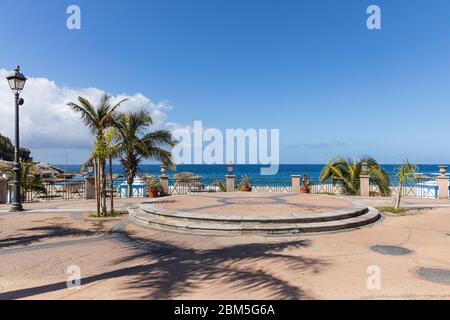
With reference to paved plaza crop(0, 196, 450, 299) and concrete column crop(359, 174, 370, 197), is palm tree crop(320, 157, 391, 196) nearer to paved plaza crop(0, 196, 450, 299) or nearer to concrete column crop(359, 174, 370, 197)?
concrete column crop(359, 174, 370, 197)

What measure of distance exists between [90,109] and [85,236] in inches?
256

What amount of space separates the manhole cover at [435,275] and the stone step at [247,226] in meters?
3.20

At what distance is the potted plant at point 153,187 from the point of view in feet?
54.1

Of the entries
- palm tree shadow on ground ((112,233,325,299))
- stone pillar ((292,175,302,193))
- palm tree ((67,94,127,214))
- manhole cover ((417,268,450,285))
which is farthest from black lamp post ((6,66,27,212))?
stone pillar ((292,175,302,193))

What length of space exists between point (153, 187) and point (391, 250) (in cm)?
1298

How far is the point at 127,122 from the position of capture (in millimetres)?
17797

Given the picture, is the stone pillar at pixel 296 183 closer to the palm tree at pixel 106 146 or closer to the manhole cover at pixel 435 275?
the palm tree at pixel 106 146

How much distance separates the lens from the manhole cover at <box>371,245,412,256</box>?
5941mm

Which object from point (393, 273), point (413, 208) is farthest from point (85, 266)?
point (413, 208)

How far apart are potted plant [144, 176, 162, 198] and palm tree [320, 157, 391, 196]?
416 inches

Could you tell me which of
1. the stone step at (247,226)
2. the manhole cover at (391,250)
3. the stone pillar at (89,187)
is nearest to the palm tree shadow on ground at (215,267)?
the stone step at (247,226)

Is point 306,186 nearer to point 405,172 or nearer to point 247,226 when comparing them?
point 405,172

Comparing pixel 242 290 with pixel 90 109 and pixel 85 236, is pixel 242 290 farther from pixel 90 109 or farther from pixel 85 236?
pixel 90 109

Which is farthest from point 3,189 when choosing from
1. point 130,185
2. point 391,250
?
point 391,250
